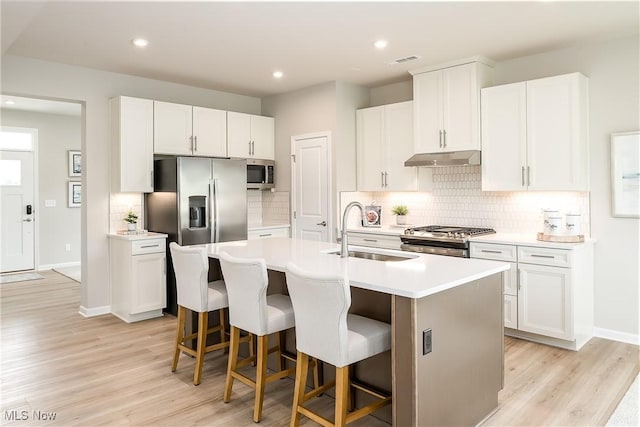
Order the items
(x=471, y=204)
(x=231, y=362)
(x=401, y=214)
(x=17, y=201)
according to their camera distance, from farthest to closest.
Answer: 1. (x=17, y=201)
2. (x=401, y=214)
3. (x=471, y=204)
4. (x=231, y=362)

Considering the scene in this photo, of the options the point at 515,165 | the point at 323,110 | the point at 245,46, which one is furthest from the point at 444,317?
the point at 323,110

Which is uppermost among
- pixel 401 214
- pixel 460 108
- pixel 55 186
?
pixel 460 108

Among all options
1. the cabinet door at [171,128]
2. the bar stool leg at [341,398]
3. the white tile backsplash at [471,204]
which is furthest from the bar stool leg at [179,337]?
the white tile backsplash at [471,204]

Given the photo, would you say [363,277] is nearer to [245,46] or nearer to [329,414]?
[329,414]

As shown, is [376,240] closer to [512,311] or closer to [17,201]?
[512,311]

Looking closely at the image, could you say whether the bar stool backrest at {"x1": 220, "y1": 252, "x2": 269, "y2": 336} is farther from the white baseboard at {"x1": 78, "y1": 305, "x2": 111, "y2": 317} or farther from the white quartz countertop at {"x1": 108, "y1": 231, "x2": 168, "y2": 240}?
the white baseboard at {"x1": 78, "y1": 305, "x2": 111, "y2": 317}

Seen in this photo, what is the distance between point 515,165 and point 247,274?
2.92 m

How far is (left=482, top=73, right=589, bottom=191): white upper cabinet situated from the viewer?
3982mm

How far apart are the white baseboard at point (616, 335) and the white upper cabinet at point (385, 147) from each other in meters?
2.27

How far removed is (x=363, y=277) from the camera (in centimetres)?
238

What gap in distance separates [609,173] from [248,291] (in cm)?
339

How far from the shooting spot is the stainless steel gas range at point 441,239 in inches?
168

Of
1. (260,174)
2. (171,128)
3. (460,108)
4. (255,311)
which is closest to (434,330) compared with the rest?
(255,311)

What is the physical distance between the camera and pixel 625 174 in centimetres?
393
